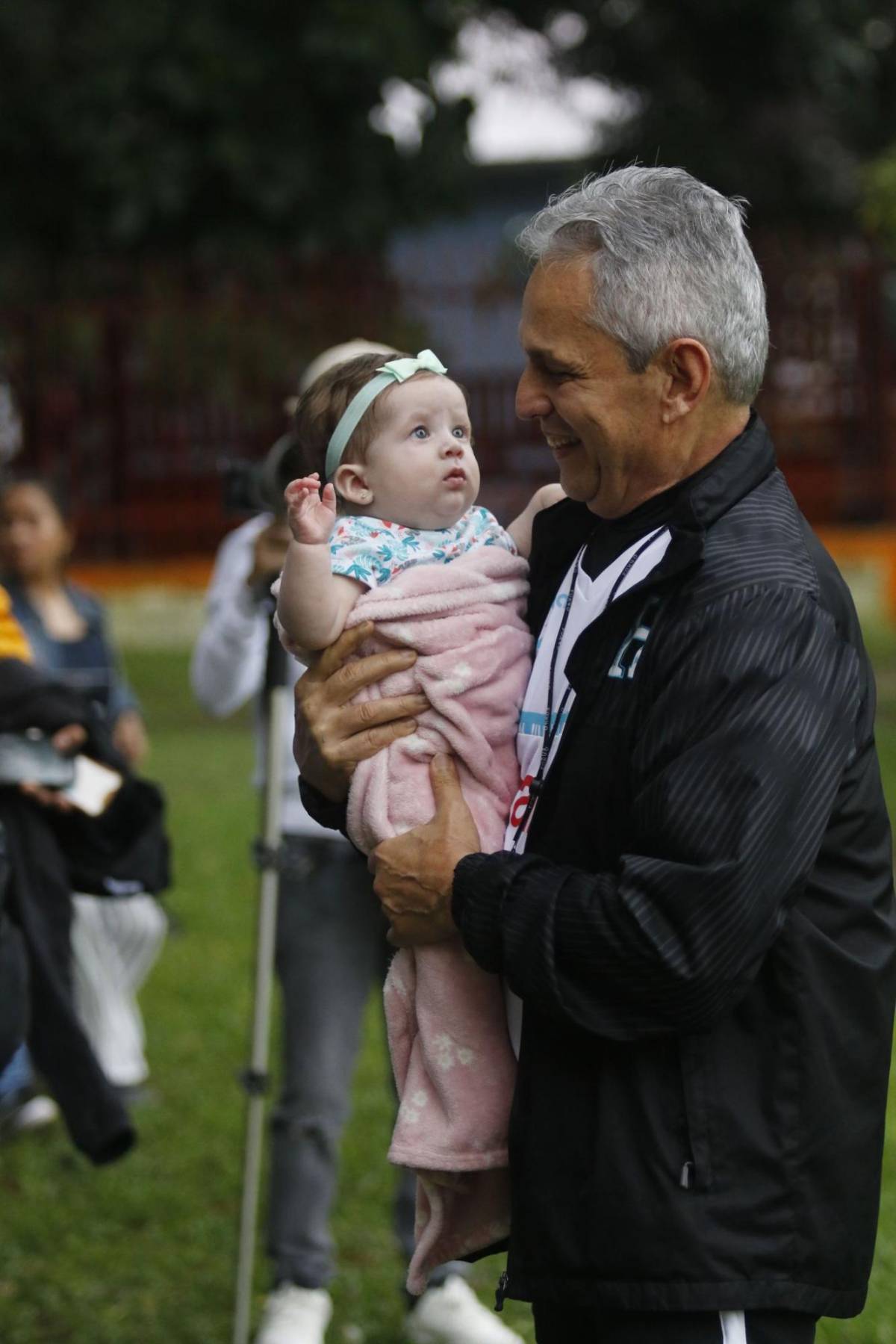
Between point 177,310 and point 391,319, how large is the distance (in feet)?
6.77

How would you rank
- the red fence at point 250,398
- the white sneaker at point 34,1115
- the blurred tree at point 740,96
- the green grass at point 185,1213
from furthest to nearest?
the blurred tree at point 740,96 → the red fence at point 250,398 → the white sneaker at point 34,1115 → the green grass at point 185,1213

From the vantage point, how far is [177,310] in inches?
699

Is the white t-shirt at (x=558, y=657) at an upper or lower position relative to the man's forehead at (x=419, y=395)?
lower

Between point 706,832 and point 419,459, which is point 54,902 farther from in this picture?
point 706,832

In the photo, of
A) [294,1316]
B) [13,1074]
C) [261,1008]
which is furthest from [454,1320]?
[13,1074]

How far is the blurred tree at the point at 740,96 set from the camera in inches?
829

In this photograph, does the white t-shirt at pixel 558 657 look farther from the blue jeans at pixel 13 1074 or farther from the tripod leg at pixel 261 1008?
the tripod leg at pixel 261 1008

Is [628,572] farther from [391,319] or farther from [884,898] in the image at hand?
[391,319]

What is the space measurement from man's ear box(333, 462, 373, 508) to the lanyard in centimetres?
34

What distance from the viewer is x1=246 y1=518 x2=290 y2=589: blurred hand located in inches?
161

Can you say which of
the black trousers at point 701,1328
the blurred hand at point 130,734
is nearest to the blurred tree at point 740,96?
the blurred hand at point 130,734

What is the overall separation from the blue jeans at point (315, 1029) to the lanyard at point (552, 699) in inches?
65.9

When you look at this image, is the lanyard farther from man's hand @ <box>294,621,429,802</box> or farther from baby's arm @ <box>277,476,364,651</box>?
baby's arm @ <box>277,476,364,651</box>

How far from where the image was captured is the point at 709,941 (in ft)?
6.97
